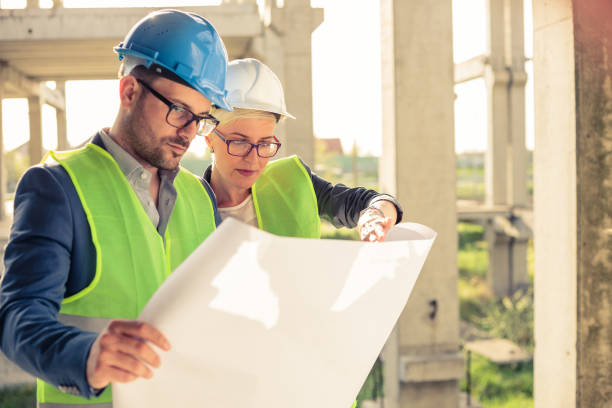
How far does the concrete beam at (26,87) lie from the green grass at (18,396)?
799 centimetres

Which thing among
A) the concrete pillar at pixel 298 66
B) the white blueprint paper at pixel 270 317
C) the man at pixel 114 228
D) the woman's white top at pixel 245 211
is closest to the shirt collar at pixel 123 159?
the man at pixel 114 228

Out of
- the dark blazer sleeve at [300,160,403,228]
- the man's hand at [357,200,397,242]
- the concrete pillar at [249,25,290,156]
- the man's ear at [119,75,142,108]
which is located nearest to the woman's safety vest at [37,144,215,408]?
the man's ear at [119,75,142,108]

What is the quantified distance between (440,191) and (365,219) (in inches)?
158

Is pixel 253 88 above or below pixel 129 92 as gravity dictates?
above

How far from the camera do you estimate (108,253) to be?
1307 mm

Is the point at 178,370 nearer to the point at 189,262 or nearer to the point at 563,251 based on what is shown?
the point at 189,262

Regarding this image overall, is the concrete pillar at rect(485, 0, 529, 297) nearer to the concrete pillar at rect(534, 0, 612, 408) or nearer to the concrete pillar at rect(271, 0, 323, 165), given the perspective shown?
the concrete pillar at rect(271, 0, 323, 165)

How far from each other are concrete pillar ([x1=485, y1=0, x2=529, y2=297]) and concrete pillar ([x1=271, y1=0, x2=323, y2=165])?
10711 mm

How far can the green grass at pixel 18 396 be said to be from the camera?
1106 centimetres

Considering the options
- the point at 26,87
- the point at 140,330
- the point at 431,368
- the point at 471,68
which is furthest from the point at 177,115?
the point at 471,68

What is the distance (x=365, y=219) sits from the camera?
182cm

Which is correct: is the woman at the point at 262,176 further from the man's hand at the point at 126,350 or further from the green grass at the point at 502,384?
the green grass at the point at 502,384

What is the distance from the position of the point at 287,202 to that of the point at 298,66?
8.02 m

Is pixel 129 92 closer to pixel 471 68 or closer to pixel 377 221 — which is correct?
pixel 377 221
